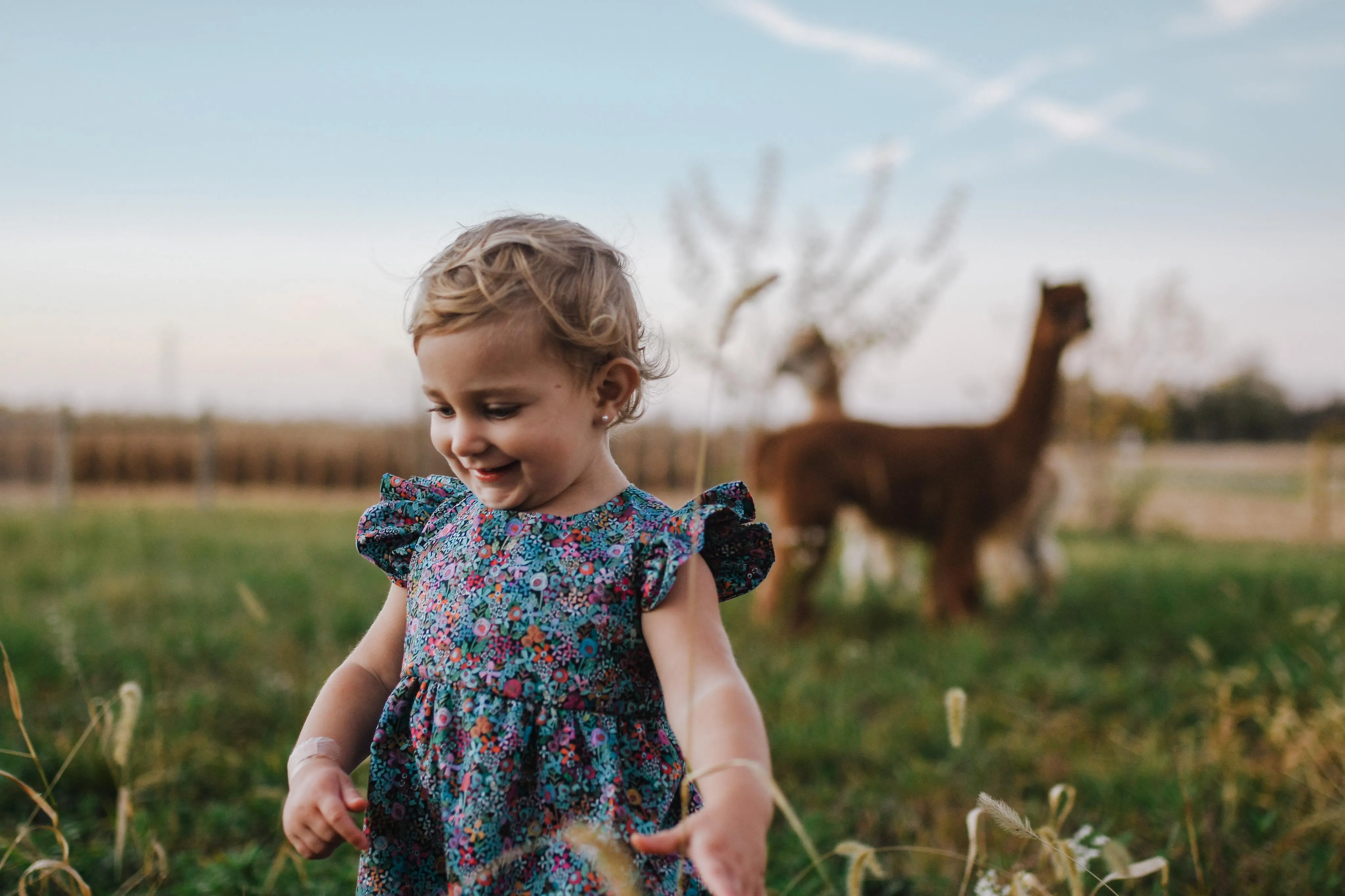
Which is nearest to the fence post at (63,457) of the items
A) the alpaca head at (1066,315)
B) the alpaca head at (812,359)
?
the alpaca head at (812,359)

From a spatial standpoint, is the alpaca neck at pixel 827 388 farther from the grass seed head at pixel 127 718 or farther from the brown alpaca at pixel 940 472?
the grass seed head at pixel 127 718

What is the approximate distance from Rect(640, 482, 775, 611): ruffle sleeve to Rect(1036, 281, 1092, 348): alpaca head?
4448 millimetres

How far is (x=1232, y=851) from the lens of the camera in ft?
7.90

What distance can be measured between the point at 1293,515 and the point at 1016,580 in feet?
34.2

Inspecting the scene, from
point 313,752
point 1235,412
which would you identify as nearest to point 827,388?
point 313,752

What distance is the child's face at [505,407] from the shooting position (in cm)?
139

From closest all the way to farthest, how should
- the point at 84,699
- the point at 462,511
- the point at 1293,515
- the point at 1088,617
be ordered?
the point at 462,511, the point at 84,699, the point at 1088,617, the point at 1293,515

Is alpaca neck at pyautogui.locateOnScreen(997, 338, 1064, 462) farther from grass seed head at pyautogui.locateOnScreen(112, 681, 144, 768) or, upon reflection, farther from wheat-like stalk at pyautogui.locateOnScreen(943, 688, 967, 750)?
grass seed head at pyautogui.locateOnScreen(112, 681, 144, 768)

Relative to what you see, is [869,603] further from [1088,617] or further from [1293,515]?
[1293,515]

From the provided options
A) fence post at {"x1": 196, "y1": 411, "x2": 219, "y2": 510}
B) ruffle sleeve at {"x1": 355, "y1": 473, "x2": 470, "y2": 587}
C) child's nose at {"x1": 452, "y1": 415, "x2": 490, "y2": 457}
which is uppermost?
child's nose at {"x1": 452, "y1": 415, "x2": 490, "y2": 457}

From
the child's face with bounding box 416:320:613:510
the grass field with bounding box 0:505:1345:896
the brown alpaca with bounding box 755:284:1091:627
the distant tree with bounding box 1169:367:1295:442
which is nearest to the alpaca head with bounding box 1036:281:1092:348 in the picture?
the brown alpaca with bounding box 755:284:1091:627

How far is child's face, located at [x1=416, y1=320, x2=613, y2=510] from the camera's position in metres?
1.39

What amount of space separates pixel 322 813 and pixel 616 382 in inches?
28.8

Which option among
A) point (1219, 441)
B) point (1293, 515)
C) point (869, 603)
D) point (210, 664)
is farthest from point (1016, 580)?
point (1219, 441)
